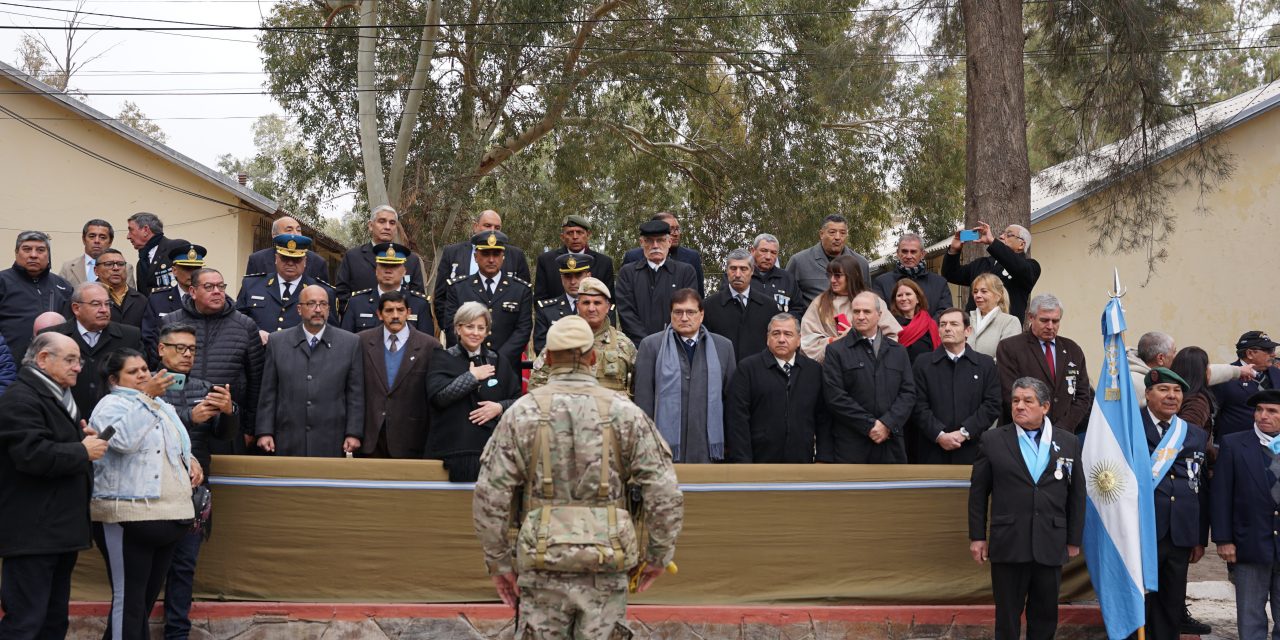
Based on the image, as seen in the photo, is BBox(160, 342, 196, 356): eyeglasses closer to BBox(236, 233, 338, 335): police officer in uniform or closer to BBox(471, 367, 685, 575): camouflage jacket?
BBox(236, 233, 338, 335): police officer in uniform

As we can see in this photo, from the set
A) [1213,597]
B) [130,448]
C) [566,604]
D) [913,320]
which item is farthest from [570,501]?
[1213,597]

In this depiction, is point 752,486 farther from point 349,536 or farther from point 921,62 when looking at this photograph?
point 921,62

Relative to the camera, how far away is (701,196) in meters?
23.6

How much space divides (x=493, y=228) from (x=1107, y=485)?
16.5 feet

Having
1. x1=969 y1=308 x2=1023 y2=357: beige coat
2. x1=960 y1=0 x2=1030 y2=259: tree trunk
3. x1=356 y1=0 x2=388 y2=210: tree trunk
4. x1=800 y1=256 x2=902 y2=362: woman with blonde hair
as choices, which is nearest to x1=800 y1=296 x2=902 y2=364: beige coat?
x1=800 y1=256 x2=902 y2=362: woman with blonde hair

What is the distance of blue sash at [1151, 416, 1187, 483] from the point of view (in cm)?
711

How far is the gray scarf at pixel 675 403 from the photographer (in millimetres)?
7445

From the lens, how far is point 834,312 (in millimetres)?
8492

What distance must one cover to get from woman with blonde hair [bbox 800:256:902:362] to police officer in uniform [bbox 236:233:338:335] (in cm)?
368

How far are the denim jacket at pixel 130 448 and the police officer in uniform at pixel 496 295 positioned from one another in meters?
2.67

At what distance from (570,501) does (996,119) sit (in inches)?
331

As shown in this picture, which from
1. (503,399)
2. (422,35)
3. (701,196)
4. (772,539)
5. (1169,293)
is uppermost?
(422,35)

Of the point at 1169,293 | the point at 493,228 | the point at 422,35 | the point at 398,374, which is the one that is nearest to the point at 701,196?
the point at 422,35

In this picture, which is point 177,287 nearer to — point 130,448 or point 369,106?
point 130,448
